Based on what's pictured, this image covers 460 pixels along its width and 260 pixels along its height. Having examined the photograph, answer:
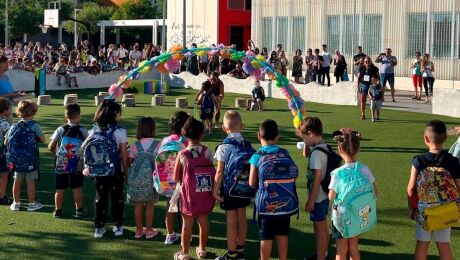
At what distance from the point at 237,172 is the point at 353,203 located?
1327 mm

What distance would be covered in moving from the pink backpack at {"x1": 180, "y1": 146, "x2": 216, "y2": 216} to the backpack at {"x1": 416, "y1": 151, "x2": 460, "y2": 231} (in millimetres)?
2213

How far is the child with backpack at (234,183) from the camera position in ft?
24.9

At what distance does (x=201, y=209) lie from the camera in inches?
304

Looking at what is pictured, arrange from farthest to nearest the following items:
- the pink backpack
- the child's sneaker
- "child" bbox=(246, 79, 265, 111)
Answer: "child" bbox=(246, 79, 265, 111) < the child's sneaker < the pink backpack

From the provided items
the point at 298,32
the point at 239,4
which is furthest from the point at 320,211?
the point at 239,4

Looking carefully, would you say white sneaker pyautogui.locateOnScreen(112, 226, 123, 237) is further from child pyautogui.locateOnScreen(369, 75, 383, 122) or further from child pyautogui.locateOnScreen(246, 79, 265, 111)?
child pyautogui.locateOnScreen(246, 79, 265, 111)

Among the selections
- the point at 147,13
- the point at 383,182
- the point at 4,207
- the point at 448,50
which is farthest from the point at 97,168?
the point at 147,13

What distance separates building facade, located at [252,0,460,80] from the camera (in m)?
29.0

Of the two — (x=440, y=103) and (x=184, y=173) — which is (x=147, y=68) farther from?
(x=440, y=103)

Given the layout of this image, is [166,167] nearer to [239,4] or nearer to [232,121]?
[232,121]

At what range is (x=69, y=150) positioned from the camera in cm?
941

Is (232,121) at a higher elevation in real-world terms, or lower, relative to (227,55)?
lower

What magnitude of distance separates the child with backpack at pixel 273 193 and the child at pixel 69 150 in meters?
3.10

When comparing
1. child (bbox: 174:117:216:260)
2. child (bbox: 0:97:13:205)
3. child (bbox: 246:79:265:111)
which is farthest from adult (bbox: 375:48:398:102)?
child (bbox: 174:117:216:260)
